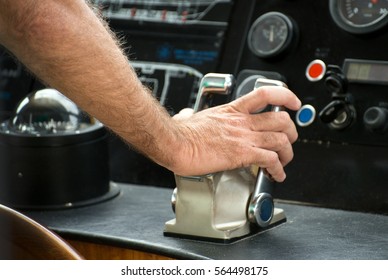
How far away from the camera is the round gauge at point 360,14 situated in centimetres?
204

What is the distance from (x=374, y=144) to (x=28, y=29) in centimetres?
93

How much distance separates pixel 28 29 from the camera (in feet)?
4.69

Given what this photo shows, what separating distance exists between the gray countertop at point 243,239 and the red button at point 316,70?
36 centimetres

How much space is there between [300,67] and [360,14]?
200 millimetres

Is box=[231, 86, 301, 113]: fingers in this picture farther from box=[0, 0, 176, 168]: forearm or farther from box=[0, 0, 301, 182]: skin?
box=[0, 0, 176, 168]: forearm

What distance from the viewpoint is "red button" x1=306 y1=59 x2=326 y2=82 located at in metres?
2.10

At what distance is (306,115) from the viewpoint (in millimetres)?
2100

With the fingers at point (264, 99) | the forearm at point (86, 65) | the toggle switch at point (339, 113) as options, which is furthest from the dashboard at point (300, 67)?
the forearm at point (86, 65)

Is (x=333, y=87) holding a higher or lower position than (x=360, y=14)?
lower

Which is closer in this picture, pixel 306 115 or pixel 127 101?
pixel 127 101

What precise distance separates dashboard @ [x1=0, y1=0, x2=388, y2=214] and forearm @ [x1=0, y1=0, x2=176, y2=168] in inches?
20.2

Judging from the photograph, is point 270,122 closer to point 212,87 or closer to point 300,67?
point 212,87

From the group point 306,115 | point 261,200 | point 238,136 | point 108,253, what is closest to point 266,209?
point 261,200
